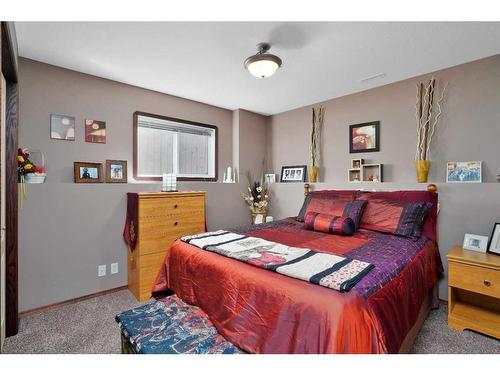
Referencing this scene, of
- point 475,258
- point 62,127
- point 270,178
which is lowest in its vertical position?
point 475,258

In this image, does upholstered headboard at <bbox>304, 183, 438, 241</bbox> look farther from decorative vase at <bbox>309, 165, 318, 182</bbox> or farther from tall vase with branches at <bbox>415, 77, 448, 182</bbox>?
decorative vase at <bbox>309, 165, 318, 182</bbox>

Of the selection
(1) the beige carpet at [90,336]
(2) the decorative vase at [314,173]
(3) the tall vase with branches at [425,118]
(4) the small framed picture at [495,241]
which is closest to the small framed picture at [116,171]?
(1) the beige carpet at [90,336]

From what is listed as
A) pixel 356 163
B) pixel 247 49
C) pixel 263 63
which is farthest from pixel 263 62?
pixel 356 163

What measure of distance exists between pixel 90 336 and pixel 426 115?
3687mm

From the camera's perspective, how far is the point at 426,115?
2.70m

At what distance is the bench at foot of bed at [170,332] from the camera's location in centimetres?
126

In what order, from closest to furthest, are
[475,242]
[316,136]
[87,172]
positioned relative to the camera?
[475,242] → [87,172] → [316,136]

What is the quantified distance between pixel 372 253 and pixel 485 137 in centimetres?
174

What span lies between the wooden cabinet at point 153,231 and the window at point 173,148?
2.14 feet

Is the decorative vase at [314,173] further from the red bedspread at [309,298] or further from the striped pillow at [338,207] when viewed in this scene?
the red bedspread at [309,298]

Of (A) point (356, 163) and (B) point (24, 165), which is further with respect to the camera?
(A) point (356, 163)

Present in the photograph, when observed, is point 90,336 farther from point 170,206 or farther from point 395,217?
point 395,217
